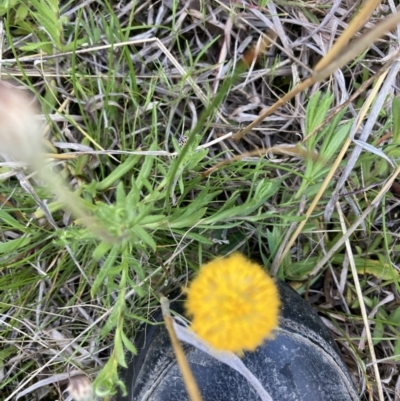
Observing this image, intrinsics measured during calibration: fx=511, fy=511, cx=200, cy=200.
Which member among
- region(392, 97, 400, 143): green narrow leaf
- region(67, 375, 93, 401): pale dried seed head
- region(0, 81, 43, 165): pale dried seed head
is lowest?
region(67, 375, 93, 401): pale dried seed head

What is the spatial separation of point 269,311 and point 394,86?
109 cm

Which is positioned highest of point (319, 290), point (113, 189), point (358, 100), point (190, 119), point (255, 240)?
point (358, 100)

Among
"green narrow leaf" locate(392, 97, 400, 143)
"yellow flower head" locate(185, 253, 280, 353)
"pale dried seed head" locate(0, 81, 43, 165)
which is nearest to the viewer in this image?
"pale dried seed head" locate(0, 81, 43, 165)

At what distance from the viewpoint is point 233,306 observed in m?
0.89

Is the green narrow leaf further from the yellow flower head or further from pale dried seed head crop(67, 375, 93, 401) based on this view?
pale dried seed head crop(67, 375, 93, 401)

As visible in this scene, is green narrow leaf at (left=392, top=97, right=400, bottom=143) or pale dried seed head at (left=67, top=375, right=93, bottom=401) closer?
pale dried seed head at (left=67, top=375, right=93, bottom=401)

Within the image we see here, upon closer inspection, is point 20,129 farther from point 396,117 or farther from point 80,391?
point 396,117

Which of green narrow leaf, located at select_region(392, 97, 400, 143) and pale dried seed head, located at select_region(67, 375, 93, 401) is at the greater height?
green narrow leaf, located at select_region(392, 97, 400, 143)

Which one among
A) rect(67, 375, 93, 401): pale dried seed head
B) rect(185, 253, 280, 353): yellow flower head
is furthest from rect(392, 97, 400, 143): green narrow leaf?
rect(67, 375, 93, 401): pale dried seed head

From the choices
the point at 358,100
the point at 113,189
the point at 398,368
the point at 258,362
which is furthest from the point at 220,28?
the point at 398,368

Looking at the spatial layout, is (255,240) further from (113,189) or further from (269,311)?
(269,311)

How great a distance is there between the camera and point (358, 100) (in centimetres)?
174

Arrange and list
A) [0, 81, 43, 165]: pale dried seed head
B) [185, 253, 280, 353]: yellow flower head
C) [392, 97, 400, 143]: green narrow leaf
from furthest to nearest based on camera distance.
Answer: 1. [392, 97, 400, 143]: green narrow leaf
2. [185, 253, 280, 353]: yellow flower head
3. [0, 81, 43, 165]: pale dried seed head

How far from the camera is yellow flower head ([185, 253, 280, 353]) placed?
88cm
